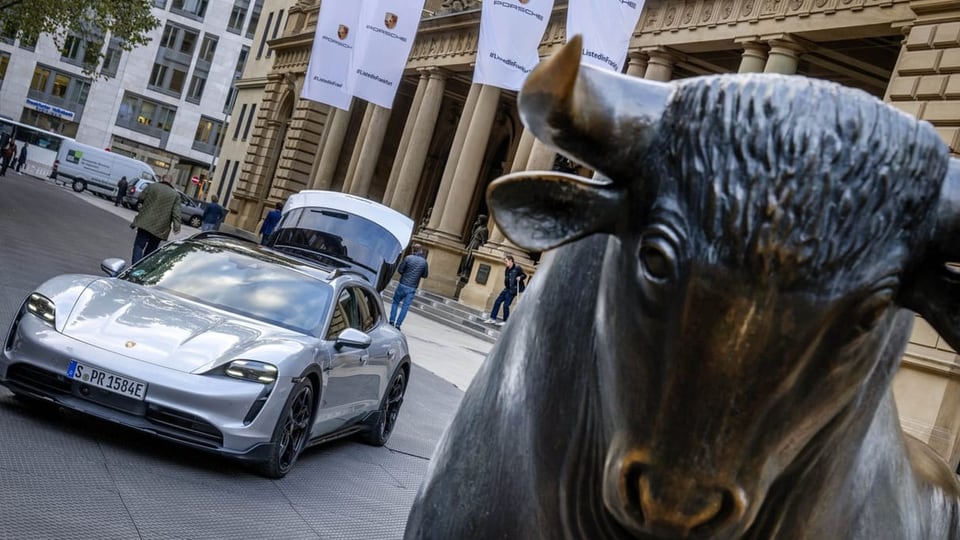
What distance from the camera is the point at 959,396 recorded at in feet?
51.0

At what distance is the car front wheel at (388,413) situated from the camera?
10336mm

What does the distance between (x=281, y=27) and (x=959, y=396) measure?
51.8 meters

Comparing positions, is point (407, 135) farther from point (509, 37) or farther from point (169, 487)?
point (169, 487)

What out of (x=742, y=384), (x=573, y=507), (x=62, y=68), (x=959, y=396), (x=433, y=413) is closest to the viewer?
(x=742, y=384)

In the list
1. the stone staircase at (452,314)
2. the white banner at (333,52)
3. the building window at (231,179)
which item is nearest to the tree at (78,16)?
the white banner at (333,52)

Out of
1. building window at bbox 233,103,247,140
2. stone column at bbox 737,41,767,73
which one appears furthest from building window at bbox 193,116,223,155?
stone column at bbox 737,41,767,73

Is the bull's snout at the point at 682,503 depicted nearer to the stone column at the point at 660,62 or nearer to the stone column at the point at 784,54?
the stone column at the point at 784,54

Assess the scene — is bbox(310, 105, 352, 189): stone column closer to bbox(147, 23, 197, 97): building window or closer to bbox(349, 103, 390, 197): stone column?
bbox(349, 103, 390, 197): stone column

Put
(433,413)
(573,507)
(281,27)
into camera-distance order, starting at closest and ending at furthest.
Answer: (573,507)
(433,413)
(281,27)

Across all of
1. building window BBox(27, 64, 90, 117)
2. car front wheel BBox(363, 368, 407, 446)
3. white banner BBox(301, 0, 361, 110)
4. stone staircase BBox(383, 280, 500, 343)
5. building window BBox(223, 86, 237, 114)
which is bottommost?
stone staircase BBox(383, 280, 500, 343)

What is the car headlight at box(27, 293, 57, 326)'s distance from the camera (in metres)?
7.96

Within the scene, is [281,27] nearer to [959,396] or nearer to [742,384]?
[959,396]

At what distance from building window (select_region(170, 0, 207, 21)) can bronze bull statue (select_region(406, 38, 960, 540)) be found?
100 m

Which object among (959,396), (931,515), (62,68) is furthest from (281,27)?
(931,515)
